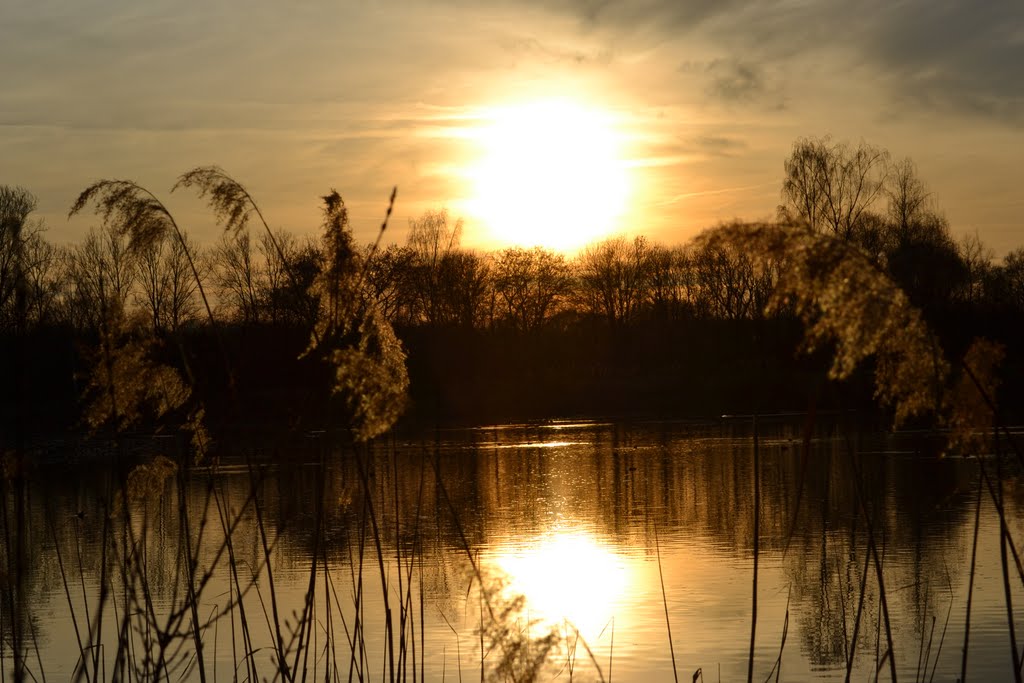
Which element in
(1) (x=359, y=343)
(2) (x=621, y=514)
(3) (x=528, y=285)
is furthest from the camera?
(3) (x=528, y=285)

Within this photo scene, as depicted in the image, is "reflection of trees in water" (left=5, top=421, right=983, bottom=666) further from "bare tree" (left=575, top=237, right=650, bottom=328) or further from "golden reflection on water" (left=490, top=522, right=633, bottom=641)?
"bare tree" (left=575, top=237, right=650, bottom=328)

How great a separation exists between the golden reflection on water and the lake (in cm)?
5

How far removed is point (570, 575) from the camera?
13383 millimetres

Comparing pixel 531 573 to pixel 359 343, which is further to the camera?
pixel 531 573

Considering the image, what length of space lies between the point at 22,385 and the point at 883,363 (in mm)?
2644

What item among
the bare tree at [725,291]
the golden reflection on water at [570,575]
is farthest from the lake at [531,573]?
the bare tree at [725,291]

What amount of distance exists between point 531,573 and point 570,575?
1.78 ft

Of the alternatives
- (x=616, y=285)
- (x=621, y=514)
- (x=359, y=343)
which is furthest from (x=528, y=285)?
(x=359, y=343)

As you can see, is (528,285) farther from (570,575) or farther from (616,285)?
(570,575)

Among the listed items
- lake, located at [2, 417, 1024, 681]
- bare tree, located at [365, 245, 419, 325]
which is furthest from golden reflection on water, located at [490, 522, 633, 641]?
bare tree, located at [365, 245, 419, 325]

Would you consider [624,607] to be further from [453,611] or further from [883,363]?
[883,363]

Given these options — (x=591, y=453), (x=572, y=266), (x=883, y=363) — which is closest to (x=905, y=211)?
(x=572, y=266)

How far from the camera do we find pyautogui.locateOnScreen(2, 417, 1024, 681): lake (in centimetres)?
473

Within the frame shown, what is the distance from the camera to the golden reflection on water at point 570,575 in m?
11.2
